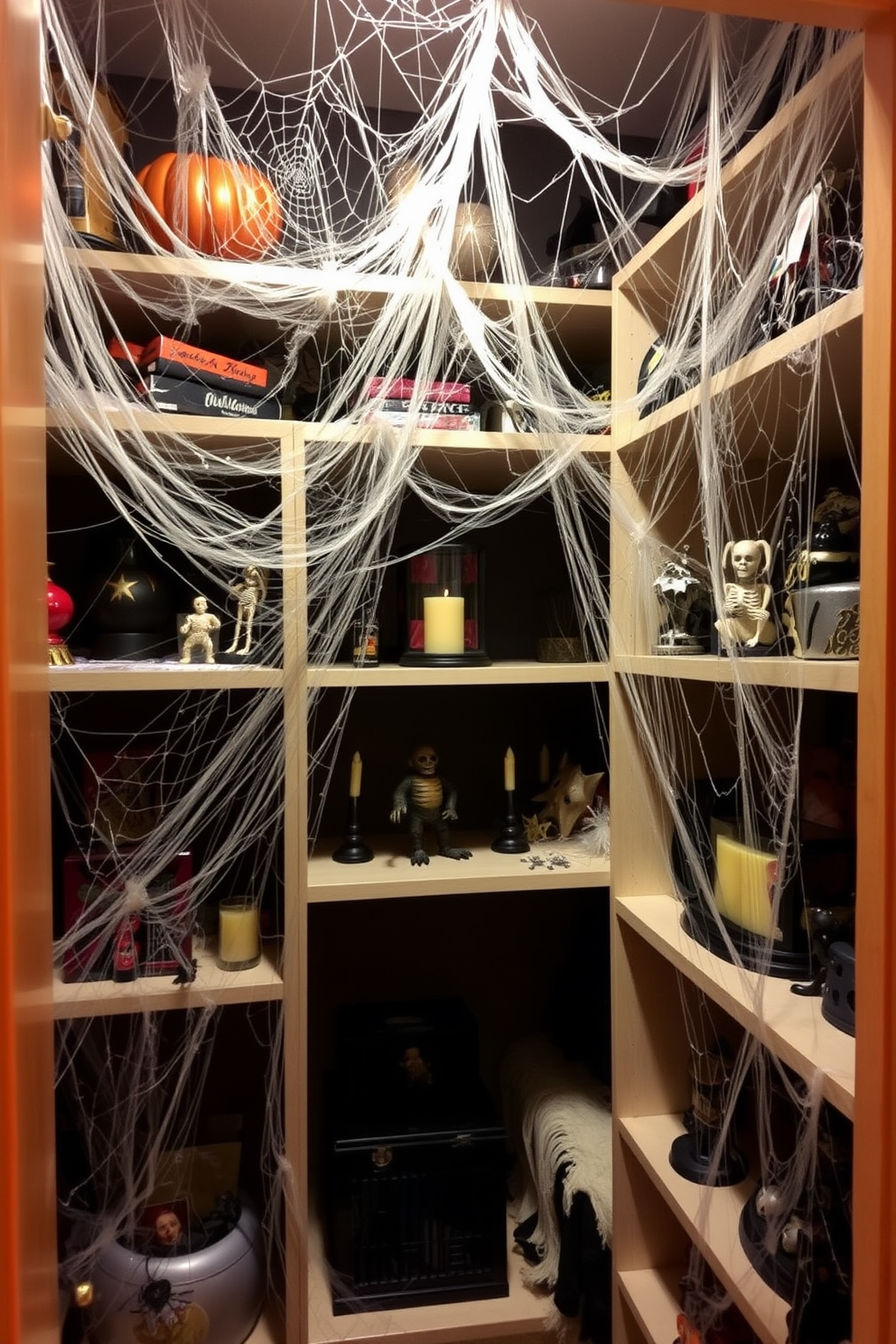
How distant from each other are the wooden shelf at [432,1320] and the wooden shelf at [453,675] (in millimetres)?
912

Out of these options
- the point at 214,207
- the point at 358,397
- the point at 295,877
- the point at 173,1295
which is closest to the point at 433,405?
the point at 358,397

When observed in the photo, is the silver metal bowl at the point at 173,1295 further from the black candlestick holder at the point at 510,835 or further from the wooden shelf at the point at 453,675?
the wooden shelf at the point at 453,675

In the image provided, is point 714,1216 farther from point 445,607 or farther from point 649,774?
point 445,607

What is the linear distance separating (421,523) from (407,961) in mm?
838

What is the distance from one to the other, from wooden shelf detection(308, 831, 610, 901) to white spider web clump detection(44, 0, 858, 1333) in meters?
0.09

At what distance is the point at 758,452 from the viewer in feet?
3.68

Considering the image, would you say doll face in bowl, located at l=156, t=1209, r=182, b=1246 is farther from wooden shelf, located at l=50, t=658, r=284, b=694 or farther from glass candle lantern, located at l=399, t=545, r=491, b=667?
glass candle lantern, located at l=399, t=545, r=491, b=667

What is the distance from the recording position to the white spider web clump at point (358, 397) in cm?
91

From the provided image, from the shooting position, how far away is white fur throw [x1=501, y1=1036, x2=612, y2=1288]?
1272mm

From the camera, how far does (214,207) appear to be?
3.58 feet

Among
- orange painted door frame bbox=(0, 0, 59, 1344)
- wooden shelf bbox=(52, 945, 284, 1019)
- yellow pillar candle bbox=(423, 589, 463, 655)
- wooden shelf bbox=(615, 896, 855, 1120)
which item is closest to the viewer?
orange painted door frame bbox=(0, 0, 59, 1344)

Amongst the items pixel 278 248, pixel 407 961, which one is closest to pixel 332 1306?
pixel 407 961

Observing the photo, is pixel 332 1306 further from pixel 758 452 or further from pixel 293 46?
pixel 293 46

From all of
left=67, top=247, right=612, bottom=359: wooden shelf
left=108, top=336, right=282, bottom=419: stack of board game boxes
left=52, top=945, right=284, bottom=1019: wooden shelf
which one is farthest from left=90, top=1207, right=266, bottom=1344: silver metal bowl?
left=67, top=247, right=612, bottom=359: wooden shelf
